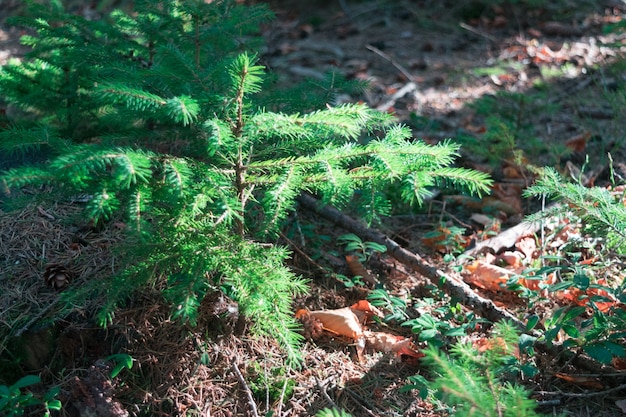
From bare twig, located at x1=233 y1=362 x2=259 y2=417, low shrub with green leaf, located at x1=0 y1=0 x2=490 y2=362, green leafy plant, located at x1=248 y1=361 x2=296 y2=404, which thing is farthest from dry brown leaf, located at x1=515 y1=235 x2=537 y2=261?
bare twig, located at x1=233 y1=362 x2=259 y2=417

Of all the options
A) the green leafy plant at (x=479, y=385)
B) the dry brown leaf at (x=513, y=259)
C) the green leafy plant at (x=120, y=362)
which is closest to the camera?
the green leafy plant at (x=479, y=385)

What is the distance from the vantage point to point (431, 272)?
2.86m

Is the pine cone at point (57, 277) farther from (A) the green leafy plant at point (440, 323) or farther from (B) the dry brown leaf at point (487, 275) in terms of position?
(B) the dry brown leaf at point (487, 275)

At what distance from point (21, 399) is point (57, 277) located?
0.56 meters

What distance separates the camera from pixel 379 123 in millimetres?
2438

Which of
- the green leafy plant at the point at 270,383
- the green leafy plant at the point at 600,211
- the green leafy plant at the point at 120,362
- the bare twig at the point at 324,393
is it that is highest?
the green leafy plant at the point at 600,211

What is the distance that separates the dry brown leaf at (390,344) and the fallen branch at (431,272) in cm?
35

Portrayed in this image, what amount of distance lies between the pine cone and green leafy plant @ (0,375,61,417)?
17.6 inches

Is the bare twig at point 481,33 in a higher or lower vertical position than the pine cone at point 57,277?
higher

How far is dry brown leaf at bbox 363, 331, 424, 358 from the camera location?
2570 millimetres

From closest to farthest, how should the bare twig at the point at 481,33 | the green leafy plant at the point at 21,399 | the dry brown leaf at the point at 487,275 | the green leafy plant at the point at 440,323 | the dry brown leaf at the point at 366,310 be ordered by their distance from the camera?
the green leafy plant at the point at 21,399 < the green leafy plant at the point at 440,323 < the dry brown leaf at the point at 366,310 < the dry brown leaf at the point at 487,275 < the bare twig at the point at 481,33

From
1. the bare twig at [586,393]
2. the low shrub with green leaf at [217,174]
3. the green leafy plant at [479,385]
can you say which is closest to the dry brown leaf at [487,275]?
the bare twig at [586,393]

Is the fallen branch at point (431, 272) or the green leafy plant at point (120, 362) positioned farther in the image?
the fallen branch at point (431, 272)

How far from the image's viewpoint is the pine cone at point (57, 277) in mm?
2490
